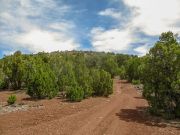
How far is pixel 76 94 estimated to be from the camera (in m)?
31.3

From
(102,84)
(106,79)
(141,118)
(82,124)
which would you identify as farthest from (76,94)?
(82,124)

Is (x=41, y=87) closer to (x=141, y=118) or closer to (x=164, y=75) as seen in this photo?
(x=141, y=118)

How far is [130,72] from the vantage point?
6003 cm

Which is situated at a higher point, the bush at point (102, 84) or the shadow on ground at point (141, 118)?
the bush at point (102, 84)

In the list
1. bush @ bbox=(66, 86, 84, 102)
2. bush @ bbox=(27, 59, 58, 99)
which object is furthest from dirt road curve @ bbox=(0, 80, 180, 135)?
bush @ bbox=(27, 59, 58, 99)

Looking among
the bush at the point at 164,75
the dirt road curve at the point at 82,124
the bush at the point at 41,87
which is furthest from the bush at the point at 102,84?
the bush at the point at 164,75

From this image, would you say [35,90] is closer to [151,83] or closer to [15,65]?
[151,83]

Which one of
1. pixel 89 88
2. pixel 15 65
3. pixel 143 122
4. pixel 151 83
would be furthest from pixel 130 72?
pixel 143 122

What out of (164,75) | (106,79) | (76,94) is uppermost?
(164,75)

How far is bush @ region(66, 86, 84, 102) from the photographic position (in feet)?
102

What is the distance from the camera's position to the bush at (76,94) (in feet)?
102

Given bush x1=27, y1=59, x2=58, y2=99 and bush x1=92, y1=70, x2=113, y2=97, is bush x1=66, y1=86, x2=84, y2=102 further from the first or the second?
bush x1=92, y1=70, x2=113, y2=97

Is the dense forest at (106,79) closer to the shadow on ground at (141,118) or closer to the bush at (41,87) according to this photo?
the bush at (41,87)

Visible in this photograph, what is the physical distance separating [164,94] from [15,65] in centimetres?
3549
